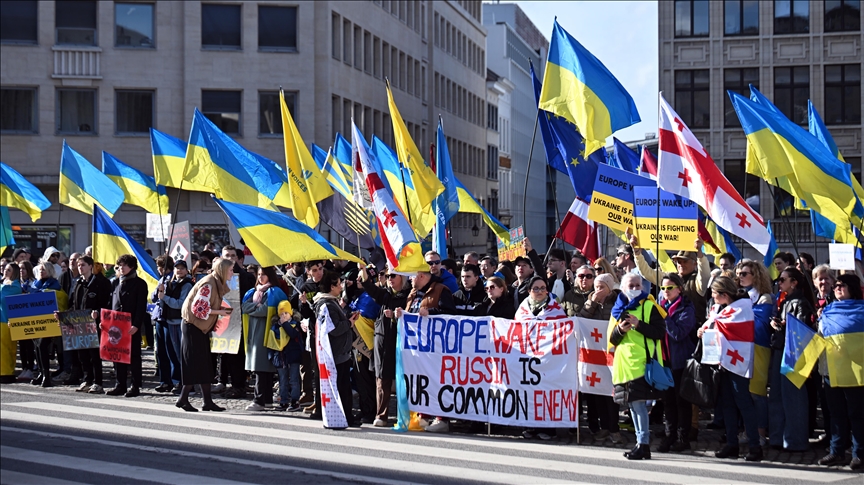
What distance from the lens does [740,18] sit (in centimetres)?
4725

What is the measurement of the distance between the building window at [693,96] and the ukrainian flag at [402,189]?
27772 millimetres

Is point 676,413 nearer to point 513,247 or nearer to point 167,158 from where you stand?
point 513,247

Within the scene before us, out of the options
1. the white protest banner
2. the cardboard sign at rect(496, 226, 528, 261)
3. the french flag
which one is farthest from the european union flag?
the white protest banner

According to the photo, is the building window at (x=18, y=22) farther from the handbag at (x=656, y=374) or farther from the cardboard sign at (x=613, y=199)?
the handbag at (x=656, y=374)

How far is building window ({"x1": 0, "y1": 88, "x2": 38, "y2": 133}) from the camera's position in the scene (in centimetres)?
4359

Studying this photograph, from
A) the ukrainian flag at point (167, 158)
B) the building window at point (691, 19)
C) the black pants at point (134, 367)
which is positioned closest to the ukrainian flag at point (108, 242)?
the black pants at point (134, 367)

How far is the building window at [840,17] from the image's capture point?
4681cm

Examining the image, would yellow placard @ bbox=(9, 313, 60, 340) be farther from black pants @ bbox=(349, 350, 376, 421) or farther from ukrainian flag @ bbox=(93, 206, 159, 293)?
black pants @ bbox=(349, 350, 376, 421)

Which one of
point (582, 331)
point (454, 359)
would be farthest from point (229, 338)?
point (582, 331)

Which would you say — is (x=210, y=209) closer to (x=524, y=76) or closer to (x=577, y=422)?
(x=577, y=422)

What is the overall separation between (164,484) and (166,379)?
7167 mm

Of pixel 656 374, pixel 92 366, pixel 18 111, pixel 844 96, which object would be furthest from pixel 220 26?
pixel 656 374

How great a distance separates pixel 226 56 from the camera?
4531 centimetres

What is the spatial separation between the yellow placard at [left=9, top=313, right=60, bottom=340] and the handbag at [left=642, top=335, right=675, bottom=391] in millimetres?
9874
